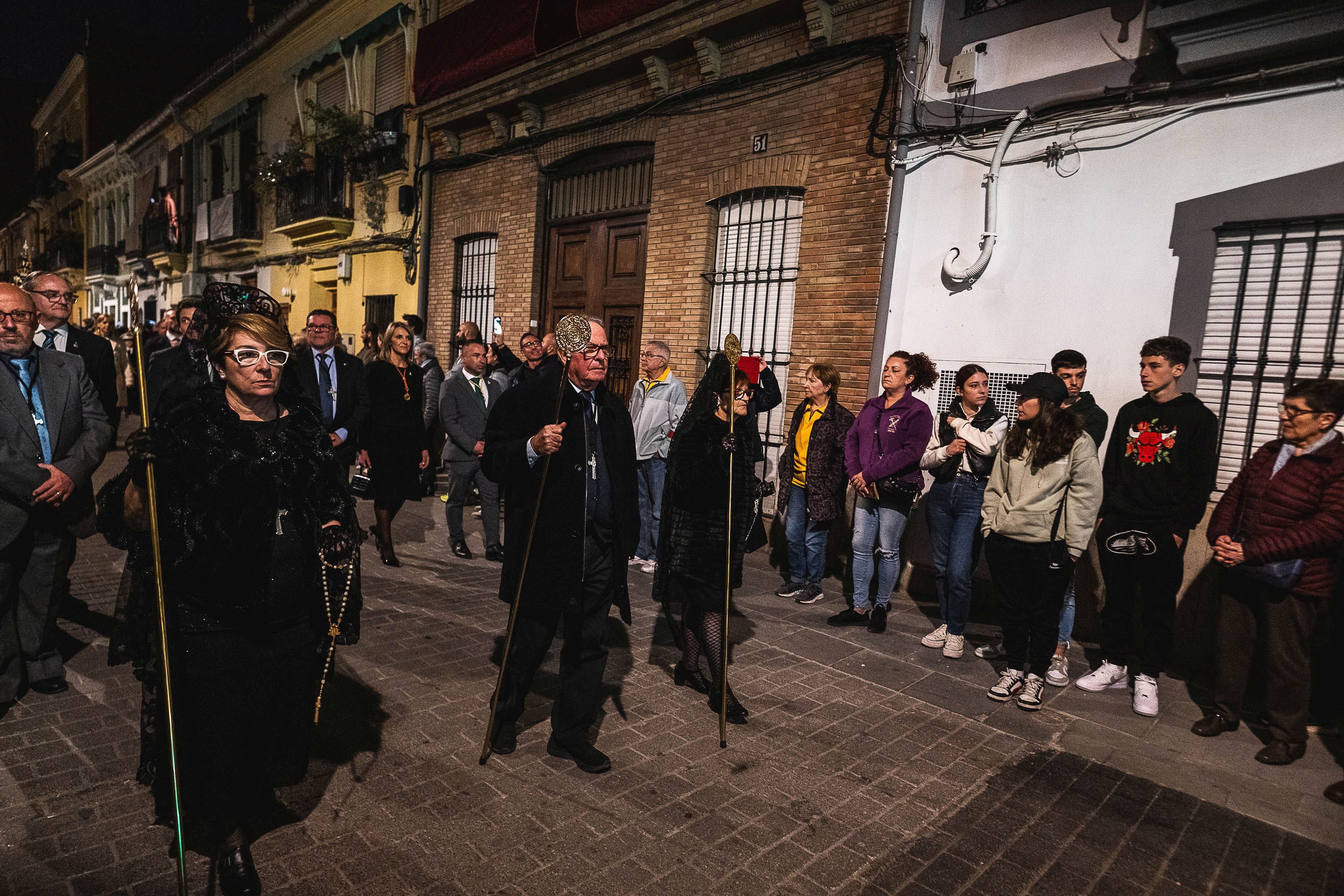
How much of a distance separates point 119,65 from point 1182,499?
1549 inches

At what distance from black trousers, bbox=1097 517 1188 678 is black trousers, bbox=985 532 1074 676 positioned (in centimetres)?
43

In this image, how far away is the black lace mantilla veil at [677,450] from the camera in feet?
14.2

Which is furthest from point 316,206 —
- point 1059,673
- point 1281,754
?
point 1281,754

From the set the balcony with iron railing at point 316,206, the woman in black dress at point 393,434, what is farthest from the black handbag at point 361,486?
the balcony with iron railing at point 316,206

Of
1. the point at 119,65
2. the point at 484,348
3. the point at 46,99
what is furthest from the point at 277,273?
the point at 46,99

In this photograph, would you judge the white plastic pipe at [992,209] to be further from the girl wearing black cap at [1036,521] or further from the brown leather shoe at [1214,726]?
the brown leather shoe at [1214,726]

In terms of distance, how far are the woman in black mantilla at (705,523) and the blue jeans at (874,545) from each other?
1667mm

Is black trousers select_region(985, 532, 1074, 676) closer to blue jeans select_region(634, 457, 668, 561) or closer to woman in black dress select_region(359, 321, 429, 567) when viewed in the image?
blue jeans select_region(634, 457, 668, 561)

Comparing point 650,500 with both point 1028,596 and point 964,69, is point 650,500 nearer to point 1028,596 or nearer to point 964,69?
point 1028,596

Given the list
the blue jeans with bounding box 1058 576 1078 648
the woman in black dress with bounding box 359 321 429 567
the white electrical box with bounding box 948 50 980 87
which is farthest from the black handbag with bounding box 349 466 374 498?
the white electrical box with bounding box 948 50 980 87

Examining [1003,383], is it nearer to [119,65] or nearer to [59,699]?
[59,699]

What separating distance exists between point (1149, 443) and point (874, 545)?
2.04 meters

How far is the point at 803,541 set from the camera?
6.59 m

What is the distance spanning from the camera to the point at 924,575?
6.83 meters
